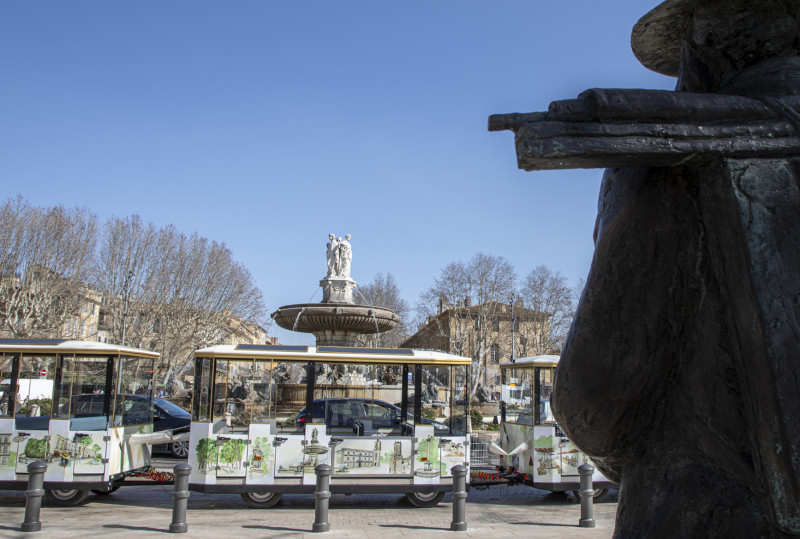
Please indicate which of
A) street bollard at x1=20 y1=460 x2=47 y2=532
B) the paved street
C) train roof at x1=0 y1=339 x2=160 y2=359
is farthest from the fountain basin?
street bollard at x1=20 y1=460 x2=47 y2=532

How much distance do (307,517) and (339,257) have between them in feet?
49.0

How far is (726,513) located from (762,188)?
28.8 inches

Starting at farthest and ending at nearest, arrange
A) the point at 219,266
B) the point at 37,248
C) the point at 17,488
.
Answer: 1. the point at 219,266
2. the point at 37,248
3. the point at 17,488

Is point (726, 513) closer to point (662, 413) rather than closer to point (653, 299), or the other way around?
point (662, 413)

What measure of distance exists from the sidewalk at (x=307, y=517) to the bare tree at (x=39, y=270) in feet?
51.6

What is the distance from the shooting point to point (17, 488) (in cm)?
980

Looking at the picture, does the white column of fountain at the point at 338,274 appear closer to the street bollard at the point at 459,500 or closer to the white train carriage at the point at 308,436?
the white train carriage at the point at 308,436

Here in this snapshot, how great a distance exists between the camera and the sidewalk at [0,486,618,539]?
27.5ft

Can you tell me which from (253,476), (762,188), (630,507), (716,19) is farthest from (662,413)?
(253,476)

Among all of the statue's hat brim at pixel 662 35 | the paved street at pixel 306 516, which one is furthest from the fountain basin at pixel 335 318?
the statue's hat brim at pixel 662 35

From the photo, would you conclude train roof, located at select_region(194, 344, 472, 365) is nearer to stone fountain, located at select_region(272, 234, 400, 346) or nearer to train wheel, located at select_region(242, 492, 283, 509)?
train wheel, located at select_region(242, 492, 283, 509)

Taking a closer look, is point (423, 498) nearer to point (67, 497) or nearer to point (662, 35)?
point (67, 497)

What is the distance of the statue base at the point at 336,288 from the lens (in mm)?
23625

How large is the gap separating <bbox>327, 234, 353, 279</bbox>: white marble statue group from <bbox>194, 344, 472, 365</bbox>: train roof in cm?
1303
